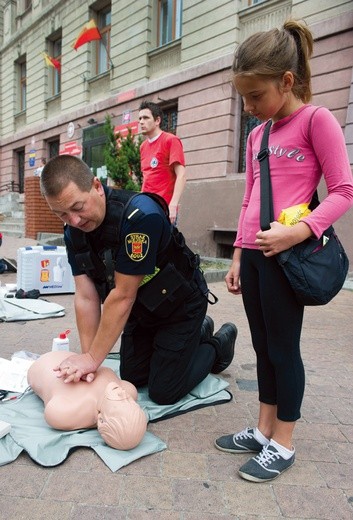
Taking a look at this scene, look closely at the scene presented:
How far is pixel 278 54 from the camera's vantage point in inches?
55.3

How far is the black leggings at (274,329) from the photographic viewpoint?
1565 millimetres

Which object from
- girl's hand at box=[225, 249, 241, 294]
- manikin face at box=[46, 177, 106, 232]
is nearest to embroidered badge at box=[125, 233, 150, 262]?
manikin face at box=[46, 177, 106, 232]

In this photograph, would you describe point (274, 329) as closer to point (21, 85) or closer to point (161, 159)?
point (161, 159)

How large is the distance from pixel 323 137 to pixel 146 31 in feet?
39.0

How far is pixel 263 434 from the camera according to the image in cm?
187

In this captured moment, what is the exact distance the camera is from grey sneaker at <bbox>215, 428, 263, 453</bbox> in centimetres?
187

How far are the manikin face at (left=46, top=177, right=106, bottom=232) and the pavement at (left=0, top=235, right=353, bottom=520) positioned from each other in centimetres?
107

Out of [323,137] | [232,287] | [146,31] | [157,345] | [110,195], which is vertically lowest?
[157,345]

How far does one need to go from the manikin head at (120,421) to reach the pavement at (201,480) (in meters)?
0.10

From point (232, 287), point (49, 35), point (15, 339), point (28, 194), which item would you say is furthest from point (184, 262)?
point (49, 35)

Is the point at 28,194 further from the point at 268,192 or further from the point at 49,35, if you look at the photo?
the point at 268,192

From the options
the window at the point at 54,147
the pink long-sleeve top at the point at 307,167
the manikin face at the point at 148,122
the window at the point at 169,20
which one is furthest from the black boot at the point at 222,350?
the window at the point at 54,147

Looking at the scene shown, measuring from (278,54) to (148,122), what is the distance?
280 centimetres

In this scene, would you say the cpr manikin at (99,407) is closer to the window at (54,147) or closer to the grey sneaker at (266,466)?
the grey sneaker at (266,466)
